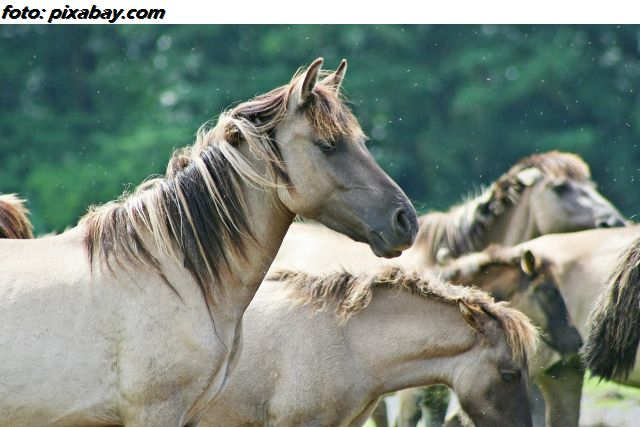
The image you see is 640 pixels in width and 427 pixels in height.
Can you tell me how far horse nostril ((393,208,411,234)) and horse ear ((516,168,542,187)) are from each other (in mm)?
4930

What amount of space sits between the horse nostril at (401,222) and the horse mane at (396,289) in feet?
4.45

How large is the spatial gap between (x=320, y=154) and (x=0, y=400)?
1533 millimetres

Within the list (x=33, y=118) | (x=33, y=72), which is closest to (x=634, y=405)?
(x=33, y=118)

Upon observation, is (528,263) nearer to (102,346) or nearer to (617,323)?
(617,323)

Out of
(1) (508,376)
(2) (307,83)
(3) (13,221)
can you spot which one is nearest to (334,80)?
(2) (307,83)

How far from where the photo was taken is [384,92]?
21359 mm

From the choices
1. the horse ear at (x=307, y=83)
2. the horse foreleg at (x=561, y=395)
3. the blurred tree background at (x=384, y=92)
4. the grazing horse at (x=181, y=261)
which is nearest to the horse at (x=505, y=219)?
the horse foreleg at (x=561, y=395)

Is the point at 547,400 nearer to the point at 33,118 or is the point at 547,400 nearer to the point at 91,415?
the point at 91,415

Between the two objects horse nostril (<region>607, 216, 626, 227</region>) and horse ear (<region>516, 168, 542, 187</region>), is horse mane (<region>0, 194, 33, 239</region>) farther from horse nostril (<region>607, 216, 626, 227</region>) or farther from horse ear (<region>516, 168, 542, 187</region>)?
horse nostril (<region>607, 216, 626, 227</region>)

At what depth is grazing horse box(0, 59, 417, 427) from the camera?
3.71m

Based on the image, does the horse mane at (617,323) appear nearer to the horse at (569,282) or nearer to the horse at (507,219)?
the horse at (569,282)

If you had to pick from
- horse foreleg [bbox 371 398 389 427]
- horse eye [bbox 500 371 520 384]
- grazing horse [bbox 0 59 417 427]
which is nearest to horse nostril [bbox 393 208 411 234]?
grazing horse [bbox 0 59 417 427]

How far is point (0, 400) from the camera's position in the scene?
144 inches

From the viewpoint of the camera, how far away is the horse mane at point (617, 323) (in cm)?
546
